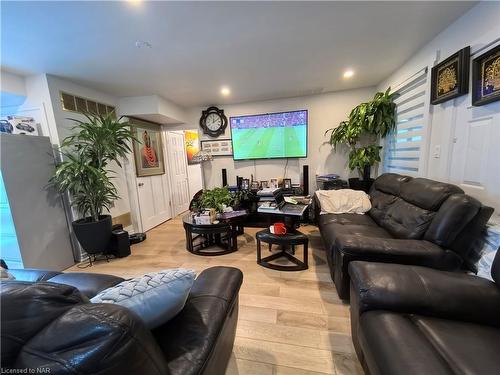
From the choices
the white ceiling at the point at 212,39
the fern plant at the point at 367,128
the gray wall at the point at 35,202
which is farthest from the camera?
the fern plant at the point at 367,128

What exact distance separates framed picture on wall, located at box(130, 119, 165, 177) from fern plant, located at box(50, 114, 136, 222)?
898 mm

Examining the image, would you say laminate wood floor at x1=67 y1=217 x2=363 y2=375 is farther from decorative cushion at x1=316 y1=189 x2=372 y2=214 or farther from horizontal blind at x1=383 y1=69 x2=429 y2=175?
horizontal blind at x1=383 y1=69 x2=429 y2=175

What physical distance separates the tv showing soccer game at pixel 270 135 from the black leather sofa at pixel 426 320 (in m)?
2.95

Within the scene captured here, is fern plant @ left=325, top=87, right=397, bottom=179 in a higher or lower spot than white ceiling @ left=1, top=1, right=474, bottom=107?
lower

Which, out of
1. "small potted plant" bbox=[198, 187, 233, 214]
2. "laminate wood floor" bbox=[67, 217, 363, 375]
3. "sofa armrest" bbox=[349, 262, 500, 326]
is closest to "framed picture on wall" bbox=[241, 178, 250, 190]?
"small potted plant" bbox=[198, 187, 233, 214]

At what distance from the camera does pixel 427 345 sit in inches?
32.7

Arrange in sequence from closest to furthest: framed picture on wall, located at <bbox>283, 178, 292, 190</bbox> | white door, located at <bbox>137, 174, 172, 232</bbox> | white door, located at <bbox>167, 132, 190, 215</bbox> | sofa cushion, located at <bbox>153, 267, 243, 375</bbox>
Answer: sofa cushion, located at <bbox>153, 267, 243, 375</bbox>
white door, located at <bbox>137, 174, 172, 232</bbox>
framed picture on wall, located at <bbox>283, 178, 292, 190</bbox>
white door, located at <bbox>167, 132, 190, 215</bbox>

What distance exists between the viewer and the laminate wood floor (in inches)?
50.8

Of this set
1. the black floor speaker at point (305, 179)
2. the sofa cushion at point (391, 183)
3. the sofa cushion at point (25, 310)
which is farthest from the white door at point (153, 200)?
the sofa cushion at point (391, 183)

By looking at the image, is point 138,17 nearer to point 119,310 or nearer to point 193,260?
point 119,310

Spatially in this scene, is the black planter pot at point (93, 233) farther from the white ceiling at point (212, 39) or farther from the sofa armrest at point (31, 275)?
the white ceiling at point (212, 39)

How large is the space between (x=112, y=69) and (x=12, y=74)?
1134 millimetres

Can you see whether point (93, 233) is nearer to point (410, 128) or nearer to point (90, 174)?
point (90, 174)

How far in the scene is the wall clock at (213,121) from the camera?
164 inches
